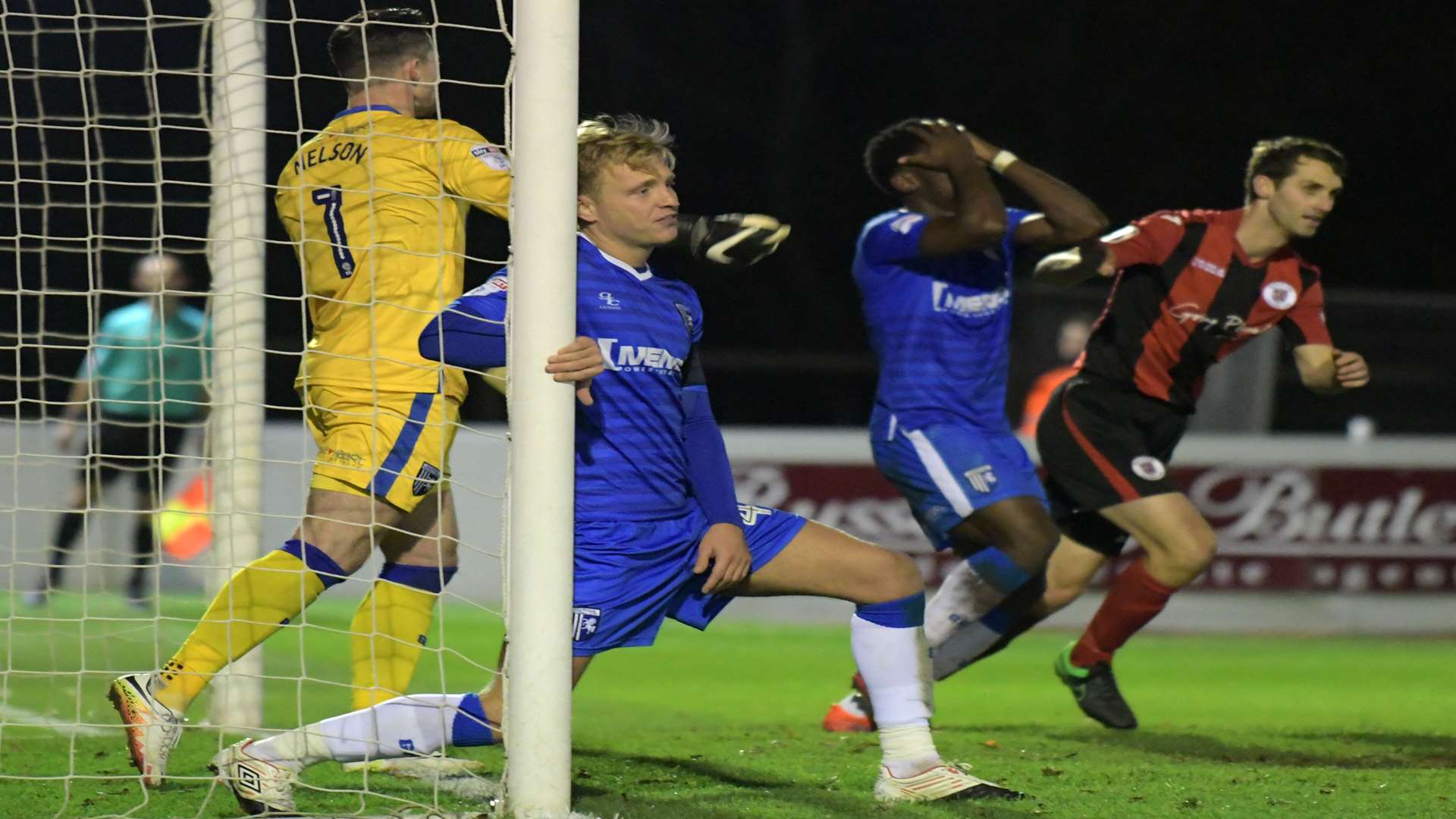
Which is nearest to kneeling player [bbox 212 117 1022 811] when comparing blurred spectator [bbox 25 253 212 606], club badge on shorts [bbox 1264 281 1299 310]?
club badge on shorts [bbox 1264 281 1299 310]

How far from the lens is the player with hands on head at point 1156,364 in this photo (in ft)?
17.1

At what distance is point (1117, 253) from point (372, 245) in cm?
247

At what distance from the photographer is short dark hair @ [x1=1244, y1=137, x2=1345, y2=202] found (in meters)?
5.24

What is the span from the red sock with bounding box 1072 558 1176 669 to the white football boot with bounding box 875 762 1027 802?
1653 millimetres

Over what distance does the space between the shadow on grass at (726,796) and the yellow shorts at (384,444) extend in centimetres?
84

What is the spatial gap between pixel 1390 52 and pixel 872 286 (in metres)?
16.4

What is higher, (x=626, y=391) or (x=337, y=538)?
(x=626, y=391)

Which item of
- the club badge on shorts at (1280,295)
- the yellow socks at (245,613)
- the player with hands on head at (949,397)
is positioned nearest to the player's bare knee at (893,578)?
the yellow socks at (245,613)

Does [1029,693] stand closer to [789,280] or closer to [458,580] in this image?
[458,580]

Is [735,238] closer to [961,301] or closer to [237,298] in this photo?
[961,301]

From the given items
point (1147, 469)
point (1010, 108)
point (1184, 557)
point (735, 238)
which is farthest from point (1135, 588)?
point (1010, 108)

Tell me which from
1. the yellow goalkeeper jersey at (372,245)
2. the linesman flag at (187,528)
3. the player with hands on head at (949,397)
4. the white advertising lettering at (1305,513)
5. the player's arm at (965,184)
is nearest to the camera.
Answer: the yellow goalkeeper jersey at (372,245)

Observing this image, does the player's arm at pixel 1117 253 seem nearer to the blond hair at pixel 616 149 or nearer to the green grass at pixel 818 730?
the green grass at pixel 818 730

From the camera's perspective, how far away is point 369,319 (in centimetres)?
414
